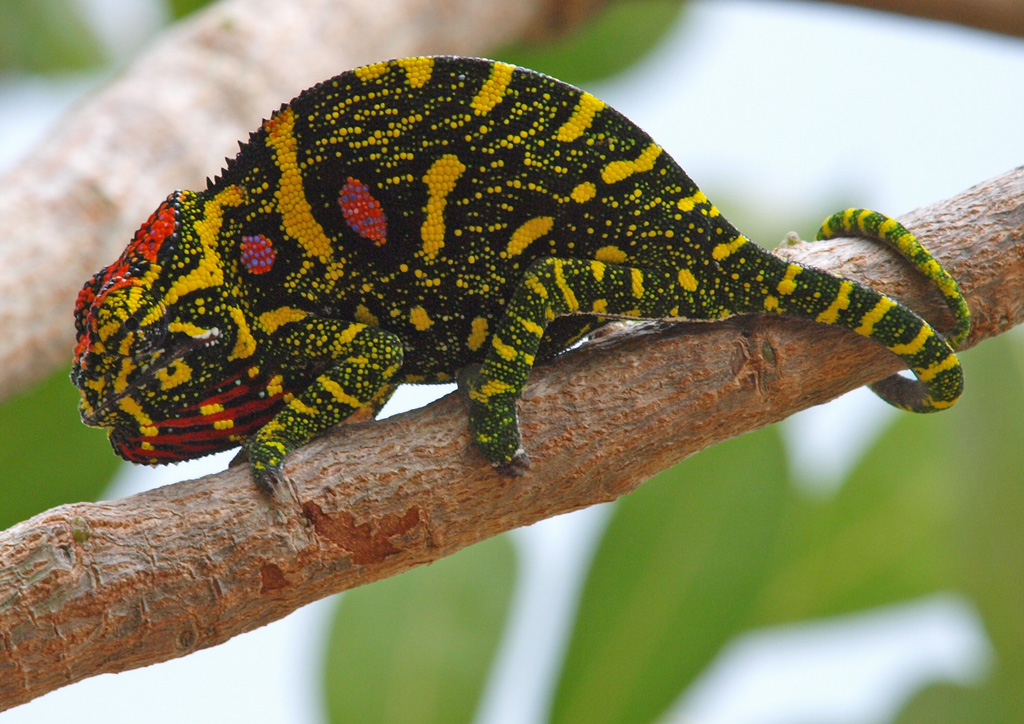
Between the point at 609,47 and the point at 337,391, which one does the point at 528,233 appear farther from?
the point at 609,47

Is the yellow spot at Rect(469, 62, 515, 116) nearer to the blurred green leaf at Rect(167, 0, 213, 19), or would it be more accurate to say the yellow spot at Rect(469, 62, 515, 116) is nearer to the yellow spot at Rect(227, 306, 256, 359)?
the yellow spot at Rect(227, 306, 256, 359)

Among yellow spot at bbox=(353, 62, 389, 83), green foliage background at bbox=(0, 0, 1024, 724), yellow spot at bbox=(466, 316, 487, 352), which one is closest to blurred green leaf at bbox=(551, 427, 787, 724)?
green foliage background at bbox=(0, 0, 1024, 724)

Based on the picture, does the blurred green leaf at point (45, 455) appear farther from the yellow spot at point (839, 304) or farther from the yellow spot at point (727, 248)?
the yellow spot at point (839, 304)

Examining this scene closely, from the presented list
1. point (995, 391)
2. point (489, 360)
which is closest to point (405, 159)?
point (489, 360)

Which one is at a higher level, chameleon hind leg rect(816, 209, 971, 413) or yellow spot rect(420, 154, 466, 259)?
yellow spot rect(420, 154, 466, 259)

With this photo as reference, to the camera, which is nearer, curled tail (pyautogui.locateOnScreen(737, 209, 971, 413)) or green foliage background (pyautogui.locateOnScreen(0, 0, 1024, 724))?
curled tail (pyautogui.locateOnScreen(737, 209, 971, 413))

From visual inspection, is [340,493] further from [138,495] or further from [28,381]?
[28,381]

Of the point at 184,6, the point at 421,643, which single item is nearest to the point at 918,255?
the point at 421,643
